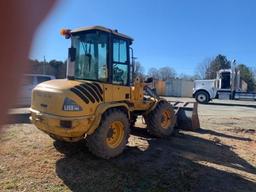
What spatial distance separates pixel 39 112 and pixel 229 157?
4.27 metres

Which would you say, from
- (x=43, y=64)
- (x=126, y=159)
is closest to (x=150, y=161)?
(x=126, y=159)

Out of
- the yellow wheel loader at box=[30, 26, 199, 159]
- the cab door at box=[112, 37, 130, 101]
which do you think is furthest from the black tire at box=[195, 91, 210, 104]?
the cab door at box=[112, 37, 130, 101]

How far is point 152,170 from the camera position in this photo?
18.9ft

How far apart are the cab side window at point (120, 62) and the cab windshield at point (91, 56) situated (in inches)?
10.5

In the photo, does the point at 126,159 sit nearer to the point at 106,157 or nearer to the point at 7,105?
the point at 106,157

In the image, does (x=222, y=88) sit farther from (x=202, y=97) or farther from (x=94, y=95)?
(x=94, y=95)

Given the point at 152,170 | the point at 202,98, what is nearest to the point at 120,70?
the point at 152,170

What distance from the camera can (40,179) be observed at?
5.16m

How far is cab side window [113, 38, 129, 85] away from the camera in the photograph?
6629 mm

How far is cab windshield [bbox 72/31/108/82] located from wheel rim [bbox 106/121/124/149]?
953mm

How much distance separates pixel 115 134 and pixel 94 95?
105 cm

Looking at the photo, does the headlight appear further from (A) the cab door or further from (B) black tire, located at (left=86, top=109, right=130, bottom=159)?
(A) the cab door

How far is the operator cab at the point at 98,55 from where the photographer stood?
254 inches

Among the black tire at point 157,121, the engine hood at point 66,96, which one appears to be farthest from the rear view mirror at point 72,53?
the black tire at point 157,121
